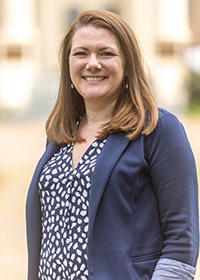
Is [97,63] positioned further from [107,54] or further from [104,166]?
[104,166]

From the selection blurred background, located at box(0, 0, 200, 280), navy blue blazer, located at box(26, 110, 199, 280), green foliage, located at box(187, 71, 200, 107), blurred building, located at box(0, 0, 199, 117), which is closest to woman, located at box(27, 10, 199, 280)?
navy blue blazer, located at box(26, 110, 199, 280)

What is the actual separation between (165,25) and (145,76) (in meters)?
22.5

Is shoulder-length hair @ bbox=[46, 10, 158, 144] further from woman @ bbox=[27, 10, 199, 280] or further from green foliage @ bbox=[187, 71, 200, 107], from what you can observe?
green foliage @ bbox=[187, 71, 200, 107]

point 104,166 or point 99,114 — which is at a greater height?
point 99,114

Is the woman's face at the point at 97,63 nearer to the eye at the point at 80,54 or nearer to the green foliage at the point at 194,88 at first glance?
the eye at the point at 80,54

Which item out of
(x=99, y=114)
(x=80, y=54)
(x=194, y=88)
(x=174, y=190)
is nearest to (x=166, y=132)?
(x=174, y=190)

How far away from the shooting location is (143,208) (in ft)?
9.81

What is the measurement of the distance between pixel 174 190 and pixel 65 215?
0.41 metres

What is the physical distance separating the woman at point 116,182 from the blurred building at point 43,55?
2050 centimetres

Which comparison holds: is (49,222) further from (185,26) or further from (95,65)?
(185,26)

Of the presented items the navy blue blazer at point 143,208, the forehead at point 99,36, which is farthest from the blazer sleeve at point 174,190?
the forehead at point 99,36

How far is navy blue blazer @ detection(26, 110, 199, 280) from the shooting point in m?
2.96

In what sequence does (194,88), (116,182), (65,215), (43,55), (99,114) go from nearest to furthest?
(116,182), (65,215), (99,114), (194,88), (43,55)

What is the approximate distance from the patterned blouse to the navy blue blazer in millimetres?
60
